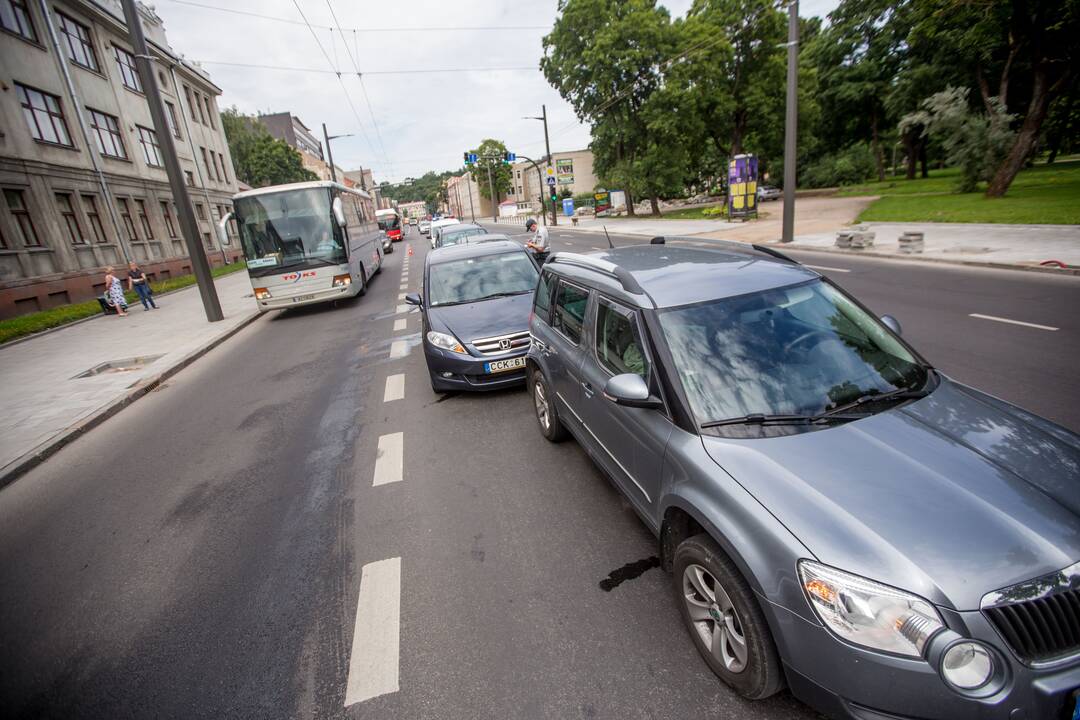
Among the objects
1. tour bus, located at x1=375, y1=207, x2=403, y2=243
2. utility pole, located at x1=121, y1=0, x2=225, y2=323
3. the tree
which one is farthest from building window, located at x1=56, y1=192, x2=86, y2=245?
the tree

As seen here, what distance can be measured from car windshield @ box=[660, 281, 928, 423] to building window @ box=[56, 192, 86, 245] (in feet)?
83.9

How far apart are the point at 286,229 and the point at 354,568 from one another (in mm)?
11844

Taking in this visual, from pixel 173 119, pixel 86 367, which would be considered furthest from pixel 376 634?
pixel 173 119

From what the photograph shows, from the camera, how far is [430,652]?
8.63ft

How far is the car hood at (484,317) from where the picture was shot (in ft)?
19.5

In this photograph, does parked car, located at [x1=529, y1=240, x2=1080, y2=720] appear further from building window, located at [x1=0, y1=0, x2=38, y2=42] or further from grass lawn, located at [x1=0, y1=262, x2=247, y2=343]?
building window, located at [x1=0, y1=0, x2=38, y2=42]

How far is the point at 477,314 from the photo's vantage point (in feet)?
20.9

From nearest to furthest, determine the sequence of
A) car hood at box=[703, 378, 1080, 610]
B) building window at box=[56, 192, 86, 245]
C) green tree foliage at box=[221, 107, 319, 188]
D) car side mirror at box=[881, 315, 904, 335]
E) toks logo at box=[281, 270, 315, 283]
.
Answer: car hood at box=[703, 378, 1080, 610], car side mirror at box=[881, 315, 904, 335], toks logo at box=[281, 270, 315, 283], building window at box=[56, 192, 86, 245], green tree foliage at box=[221, 107, 319, 188]

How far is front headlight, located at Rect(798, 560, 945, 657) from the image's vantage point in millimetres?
1628

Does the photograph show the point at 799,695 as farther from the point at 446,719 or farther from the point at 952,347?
the point at 952,347

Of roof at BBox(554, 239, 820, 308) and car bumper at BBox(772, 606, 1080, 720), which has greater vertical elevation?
roof at BBox(554, 239, 820, 308)

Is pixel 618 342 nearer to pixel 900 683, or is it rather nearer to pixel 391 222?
pixel 900 683

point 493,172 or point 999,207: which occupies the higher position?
point 493,172

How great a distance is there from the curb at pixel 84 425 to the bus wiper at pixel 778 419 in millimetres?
7079
